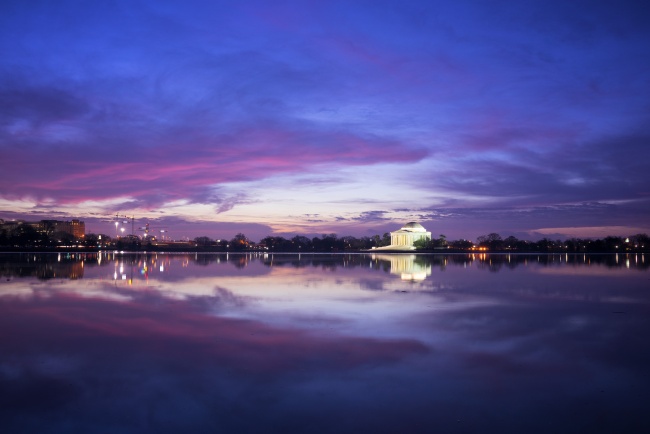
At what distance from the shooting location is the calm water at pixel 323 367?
8.23 meters

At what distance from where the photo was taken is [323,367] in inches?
440

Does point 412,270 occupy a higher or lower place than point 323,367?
higher

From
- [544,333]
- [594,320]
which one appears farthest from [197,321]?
[594,320]

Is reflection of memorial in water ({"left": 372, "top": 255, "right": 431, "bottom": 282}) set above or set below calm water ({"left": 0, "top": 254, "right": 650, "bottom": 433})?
above

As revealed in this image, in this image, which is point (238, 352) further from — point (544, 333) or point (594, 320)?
point (594, 320)

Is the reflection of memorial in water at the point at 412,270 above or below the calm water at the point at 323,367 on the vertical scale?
above

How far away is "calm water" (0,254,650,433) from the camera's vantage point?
8.23 meters

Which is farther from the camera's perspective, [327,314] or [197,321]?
[327,314]

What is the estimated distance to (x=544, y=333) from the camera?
1536 centimetres

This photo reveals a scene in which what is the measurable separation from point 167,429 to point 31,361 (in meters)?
5.68

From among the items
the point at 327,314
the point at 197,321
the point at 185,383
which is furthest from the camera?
the point at 327,314

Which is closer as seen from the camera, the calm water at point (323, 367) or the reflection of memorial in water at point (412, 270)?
the calm water at point (323, 367)

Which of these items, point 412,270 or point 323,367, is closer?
point 323,367

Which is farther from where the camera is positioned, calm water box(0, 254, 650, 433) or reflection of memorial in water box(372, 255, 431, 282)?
reflection of memorial in water box(372, 255, 431, 282)
